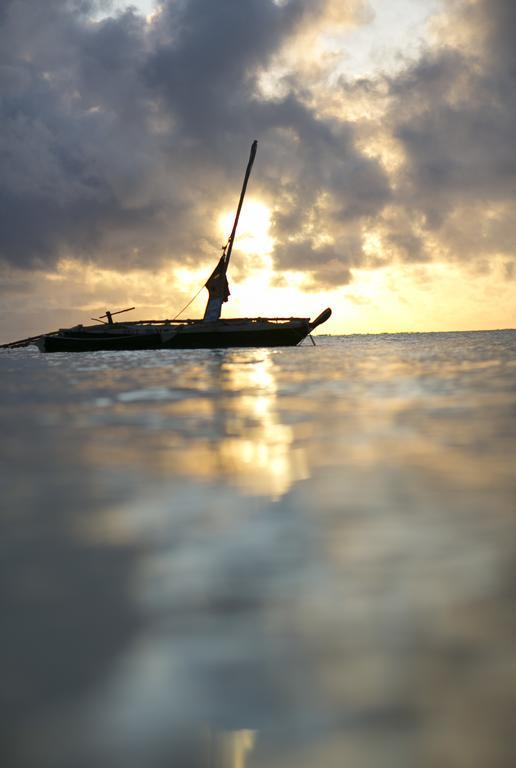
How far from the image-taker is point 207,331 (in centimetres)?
6775

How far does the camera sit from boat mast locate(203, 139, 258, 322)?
67.6m

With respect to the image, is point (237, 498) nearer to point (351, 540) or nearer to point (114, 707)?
point (351, 540)

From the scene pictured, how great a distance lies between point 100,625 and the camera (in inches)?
136

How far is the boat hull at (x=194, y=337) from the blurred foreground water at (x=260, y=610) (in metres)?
58.6

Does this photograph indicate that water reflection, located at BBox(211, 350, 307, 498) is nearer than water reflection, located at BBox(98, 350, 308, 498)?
Yes

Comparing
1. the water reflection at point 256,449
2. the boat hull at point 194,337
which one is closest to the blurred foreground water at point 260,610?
the water reflection at point 256,449

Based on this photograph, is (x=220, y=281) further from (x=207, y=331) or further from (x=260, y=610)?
(x=260, y=610)

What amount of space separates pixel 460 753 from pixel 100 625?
1.85 m

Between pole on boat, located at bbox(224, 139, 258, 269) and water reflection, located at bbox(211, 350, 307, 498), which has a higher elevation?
pole on boat, located at bbox(224, 139, 258, 269)

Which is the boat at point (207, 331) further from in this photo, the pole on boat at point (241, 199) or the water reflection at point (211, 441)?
the water reflection at point (211, 441)

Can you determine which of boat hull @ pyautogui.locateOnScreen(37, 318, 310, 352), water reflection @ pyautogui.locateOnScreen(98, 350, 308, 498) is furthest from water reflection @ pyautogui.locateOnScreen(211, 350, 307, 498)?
boat hull @ pyautogui.locateOnScreen(37, 318, 310, 352)

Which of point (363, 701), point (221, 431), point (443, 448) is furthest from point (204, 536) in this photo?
point (221, 431)

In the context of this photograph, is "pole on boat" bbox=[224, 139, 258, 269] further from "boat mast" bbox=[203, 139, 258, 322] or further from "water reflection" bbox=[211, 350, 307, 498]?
"water reflection" bbox=[211, 350, 307, 498]

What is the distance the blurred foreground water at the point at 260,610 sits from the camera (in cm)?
244
